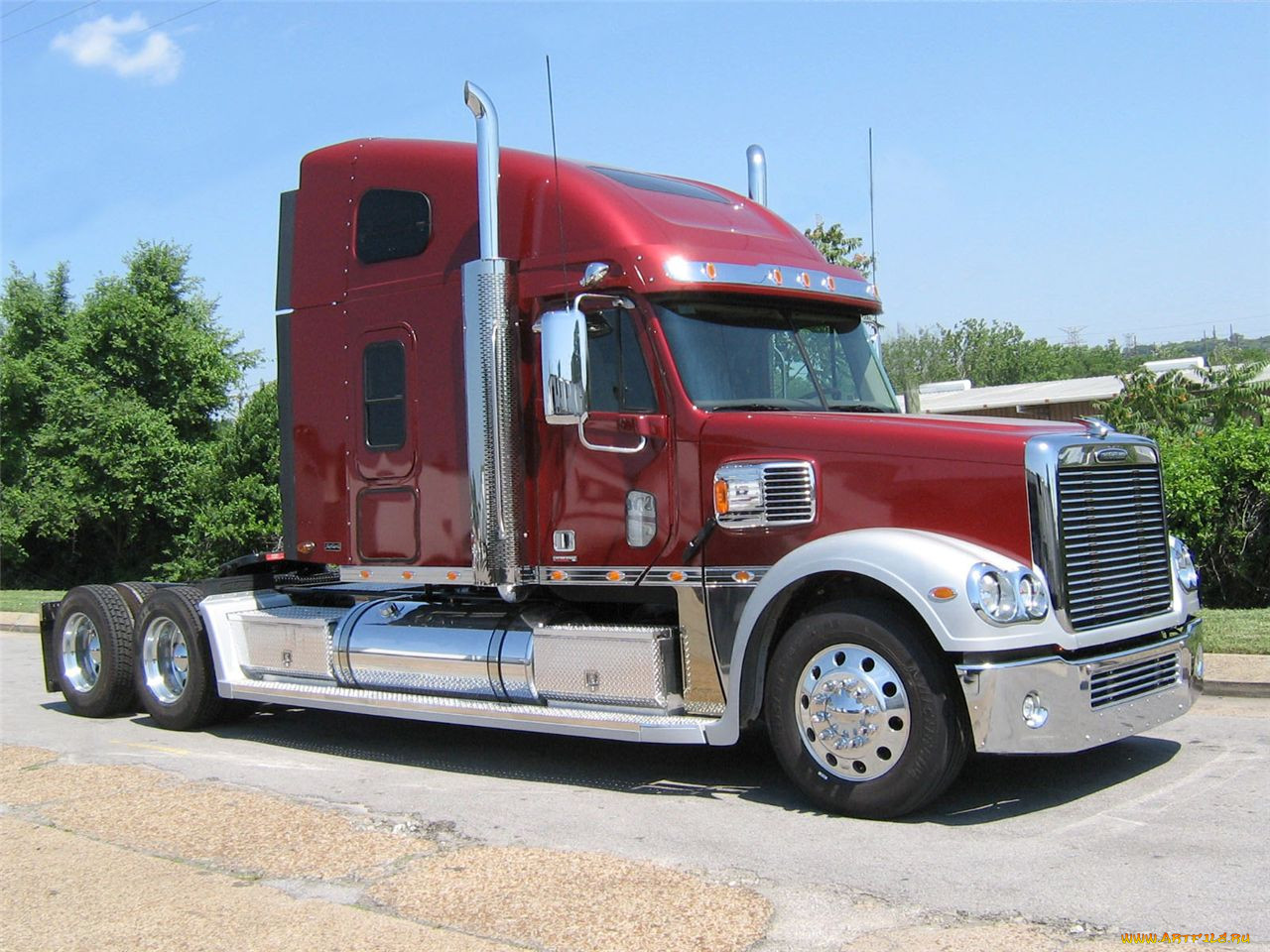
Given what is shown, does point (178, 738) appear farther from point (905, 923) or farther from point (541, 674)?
point (905, 923)

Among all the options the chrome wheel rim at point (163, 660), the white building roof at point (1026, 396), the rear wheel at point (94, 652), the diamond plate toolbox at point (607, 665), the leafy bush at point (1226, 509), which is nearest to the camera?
the diamond plate toolbox at point (607, 665)

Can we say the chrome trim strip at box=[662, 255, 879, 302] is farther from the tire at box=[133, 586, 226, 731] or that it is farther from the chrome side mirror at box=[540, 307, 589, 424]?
the tire at box=[133, 586, 226, 731]

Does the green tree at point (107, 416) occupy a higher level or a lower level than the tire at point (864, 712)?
higher

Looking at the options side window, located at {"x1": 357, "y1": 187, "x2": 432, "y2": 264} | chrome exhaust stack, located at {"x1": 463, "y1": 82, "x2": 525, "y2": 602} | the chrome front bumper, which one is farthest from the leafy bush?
side window, located at {"x1": 357, "y1": 187, "x2": 432, "y2": 264}

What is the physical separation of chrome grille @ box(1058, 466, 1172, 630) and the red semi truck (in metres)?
0.02

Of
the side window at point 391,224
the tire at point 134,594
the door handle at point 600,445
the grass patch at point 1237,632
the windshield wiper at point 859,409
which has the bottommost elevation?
the grass patch at point 1237,632

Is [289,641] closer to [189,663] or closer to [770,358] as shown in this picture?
[189,663]

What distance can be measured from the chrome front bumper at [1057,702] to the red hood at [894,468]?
56 centimetres

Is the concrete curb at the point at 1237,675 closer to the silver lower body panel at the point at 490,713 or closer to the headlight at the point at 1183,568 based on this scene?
the headlight at the point at 1183,568

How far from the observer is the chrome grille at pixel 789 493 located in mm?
6582

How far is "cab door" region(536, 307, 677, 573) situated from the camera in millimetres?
7035

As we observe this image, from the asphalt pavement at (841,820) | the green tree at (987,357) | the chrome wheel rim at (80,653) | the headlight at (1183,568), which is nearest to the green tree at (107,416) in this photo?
the chrome wheel rim at (80,653)

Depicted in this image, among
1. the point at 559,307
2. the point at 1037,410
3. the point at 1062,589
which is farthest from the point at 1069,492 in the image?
the point at 1037,410

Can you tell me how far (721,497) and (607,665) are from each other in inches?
44.2
